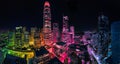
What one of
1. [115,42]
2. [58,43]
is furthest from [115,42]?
[58,43]

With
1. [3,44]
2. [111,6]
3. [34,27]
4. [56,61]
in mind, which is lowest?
[56,61]

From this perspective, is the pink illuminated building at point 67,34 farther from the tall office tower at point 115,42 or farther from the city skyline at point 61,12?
the tall office tower at point 115,42

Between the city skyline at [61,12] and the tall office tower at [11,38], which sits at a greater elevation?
the city skyline at [61,12]

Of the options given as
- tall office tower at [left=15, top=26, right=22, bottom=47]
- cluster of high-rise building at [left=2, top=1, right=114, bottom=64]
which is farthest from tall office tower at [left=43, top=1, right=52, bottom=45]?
tall office tower at [left=15, top=26, right=22, bottom=47]

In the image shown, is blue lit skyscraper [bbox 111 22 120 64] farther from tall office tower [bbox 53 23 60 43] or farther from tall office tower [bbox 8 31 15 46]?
tall office tower [bbox 8 31 15 46]

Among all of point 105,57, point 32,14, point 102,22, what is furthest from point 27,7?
point 105,57

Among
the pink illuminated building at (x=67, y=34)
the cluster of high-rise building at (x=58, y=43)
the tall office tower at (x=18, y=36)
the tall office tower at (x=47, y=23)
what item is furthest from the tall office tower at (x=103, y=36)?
the tall office tower at (x=18, y=36)

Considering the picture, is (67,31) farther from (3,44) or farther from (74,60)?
(3,44)
